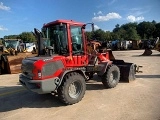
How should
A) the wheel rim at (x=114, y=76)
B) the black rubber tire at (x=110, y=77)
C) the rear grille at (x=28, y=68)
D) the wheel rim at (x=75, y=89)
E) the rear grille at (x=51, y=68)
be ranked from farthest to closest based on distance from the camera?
the wheel rim at (x=114, y=76), the black rubber tire at (x=110, y=77), the wheel rim at (x=75, y=89), the rear grille at (x=28, y=68), the rear grille at (x=51, y=68)

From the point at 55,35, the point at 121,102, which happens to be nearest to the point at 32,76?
the point at 55,35

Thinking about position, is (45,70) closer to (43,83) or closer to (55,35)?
(43,83)

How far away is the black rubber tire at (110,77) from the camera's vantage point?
8.64 m

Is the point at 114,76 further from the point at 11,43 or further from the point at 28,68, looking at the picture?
the point at 11,43

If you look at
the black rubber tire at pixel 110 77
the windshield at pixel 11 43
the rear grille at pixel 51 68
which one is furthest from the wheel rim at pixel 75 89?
the windshield at pixel 11 43

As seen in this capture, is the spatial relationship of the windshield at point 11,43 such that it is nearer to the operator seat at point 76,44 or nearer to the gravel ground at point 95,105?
the gravel ground at point 95,105

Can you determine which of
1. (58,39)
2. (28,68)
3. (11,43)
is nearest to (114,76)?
(58,39)

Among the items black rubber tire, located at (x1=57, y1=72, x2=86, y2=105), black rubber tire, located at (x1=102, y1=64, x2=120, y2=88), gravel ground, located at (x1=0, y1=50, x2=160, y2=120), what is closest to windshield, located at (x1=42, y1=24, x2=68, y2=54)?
black rubber tire, located at (x1=57, y1=72, x2=86, y2=105)

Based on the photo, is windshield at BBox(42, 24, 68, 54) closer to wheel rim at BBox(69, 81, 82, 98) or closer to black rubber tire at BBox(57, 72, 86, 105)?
black rubber tire at BBox(57, 72, 86, 105)

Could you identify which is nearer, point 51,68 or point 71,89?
point 51,68

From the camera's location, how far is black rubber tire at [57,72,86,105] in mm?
6902

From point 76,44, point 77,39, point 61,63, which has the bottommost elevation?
point 61,63

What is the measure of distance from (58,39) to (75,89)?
1.68 meters

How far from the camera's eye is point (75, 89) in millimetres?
7355
